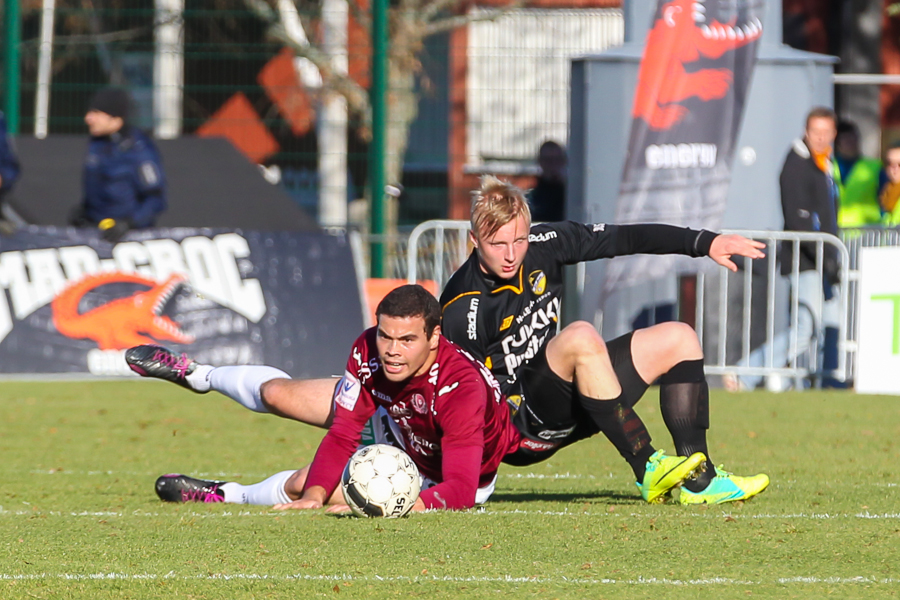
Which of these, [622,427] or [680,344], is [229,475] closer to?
[622,427]

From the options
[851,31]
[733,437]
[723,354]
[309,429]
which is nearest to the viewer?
[733,437]

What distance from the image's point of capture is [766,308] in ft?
38.3

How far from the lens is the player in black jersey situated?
5914mm

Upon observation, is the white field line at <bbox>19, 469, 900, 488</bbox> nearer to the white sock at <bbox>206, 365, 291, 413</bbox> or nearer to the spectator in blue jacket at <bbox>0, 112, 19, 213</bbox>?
the white sock at <bbox>206, 365, 291, 413</bbox>

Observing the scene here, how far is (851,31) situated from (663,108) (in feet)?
34.8

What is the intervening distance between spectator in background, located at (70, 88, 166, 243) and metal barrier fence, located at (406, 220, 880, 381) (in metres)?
2.30

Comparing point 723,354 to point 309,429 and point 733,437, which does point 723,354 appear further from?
point 309,429

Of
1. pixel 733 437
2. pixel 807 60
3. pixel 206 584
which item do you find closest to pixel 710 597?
pixel 206 584

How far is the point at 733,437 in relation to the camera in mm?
8789

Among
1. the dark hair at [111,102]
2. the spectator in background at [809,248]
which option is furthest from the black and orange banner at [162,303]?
the spectator in background at [809,248]

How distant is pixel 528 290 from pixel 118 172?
6.74 m

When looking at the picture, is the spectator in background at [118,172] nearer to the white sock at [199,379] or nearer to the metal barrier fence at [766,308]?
the metal barrier fence at [766,308]

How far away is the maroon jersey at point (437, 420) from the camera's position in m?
5.54

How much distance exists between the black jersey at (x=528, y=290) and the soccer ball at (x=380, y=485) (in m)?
0.82
